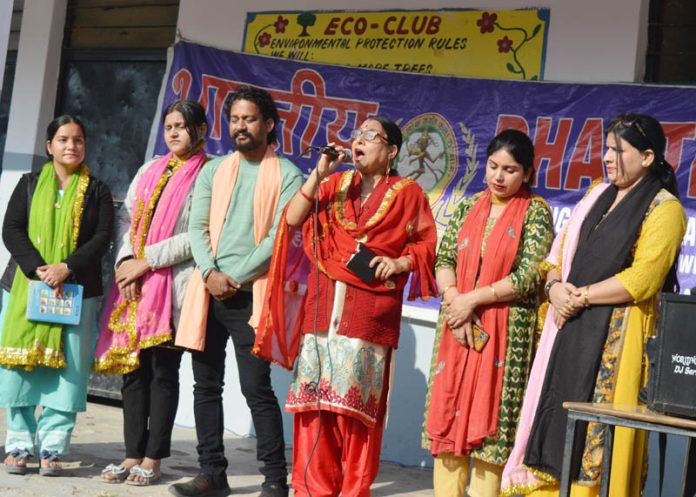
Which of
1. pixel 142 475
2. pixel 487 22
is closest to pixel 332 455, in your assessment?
pixel 142 475

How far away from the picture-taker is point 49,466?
5043 mm

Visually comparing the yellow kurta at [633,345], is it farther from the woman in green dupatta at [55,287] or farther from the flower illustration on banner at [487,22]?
the woman in green dupatta at [55,287]

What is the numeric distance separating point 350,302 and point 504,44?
6.89 feet

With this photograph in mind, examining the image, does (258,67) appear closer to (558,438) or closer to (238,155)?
(238,155)

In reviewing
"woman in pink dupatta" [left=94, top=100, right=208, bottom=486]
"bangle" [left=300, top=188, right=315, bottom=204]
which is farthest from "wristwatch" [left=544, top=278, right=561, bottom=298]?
"woman in pink dupatta" [left=94, top=100, right=208, bottom=486]

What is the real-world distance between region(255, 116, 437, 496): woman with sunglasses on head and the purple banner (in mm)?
1259

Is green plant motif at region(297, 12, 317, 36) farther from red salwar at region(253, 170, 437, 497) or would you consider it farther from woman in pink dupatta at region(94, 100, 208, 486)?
red salwar at region(253, 170, 437, 497)

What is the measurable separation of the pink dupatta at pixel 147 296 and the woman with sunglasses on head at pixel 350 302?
0.62 m

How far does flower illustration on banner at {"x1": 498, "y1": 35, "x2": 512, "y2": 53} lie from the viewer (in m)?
5.90

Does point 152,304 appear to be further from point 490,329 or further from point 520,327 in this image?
point 520,327

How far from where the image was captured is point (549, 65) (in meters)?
5.79

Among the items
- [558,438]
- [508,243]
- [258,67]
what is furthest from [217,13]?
[558,438]

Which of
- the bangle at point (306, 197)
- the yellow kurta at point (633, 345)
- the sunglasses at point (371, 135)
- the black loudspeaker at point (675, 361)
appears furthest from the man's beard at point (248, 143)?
the black loudspeaker at point (675, 361)

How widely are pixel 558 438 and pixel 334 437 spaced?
1.05 metres
